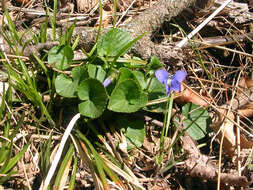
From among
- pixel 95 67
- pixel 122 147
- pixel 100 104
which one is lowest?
pixel 122 147

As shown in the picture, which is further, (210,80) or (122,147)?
(210,80)

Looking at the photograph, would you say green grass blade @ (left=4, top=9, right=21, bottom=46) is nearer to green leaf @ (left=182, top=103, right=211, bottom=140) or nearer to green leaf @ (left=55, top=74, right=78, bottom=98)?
green leaf @ (left=55, top=74, right=78, bottom=98)

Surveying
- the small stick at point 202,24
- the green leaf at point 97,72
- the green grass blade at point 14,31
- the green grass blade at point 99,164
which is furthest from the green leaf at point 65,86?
the small stick at point 202,24

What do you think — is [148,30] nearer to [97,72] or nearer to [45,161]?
[97,72]

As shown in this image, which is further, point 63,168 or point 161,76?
point 161,76

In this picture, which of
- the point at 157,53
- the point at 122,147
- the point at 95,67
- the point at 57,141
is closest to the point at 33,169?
the point at 57,141

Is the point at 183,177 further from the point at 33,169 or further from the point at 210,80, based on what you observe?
the point at 33,169

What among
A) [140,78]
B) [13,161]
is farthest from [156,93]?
[13,161]
